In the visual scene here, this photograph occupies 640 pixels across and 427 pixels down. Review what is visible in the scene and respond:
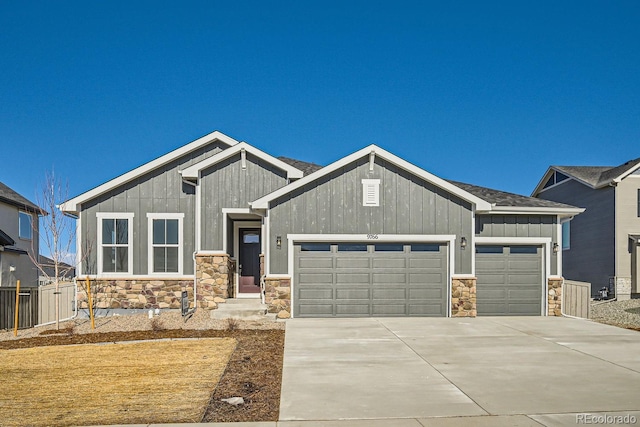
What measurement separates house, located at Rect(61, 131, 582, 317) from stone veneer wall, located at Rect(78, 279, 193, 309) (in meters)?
0.03

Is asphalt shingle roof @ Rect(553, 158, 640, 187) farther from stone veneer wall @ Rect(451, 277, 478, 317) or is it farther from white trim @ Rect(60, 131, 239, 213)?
white trim @ Rect(60, 131, 239, 213)

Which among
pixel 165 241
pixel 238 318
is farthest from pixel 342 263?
pixel 165 241

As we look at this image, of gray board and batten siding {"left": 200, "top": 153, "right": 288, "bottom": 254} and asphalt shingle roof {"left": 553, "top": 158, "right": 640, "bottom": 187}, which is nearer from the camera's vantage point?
gray board and batten siding {"left": 200, "top": 153, "right": 288, "bottom": 254}

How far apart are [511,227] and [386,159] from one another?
14.4 feet

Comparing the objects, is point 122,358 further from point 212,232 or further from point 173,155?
point 173,155

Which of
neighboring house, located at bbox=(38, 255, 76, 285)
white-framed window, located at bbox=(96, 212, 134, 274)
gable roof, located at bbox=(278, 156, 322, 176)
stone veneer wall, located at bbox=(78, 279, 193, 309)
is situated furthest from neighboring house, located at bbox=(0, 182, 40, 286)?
gable roof, located at bbox=(278, 156, 322, 176)

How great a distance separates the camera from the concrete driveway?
6.61 metres

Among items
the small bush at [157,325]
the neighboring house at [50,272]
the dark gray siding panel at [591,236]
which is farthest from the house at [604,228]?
the neighboring house at [50,272]

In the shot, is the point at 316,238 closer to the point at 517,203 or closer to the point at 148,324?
the point at 148,324

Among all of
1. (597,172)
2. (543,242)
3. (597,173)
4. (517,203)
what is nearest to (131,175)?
(517,203)

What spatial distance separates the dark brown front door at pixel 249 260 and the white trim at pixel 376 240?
326 cm

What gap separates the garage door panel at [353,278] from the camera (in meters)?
15.3

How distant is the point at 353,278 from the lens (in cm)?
1534

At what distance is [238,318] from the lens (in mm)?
15008
